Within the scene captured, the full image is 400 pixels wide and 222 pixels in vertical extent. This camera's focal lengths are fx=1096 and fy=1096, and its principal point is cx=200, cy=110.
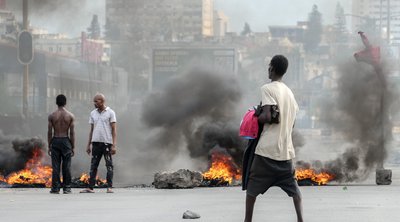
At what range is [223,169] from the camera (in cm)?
2009

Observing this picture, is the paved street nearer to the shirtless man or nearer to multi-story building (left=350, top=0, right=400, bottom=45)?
the shirtless man

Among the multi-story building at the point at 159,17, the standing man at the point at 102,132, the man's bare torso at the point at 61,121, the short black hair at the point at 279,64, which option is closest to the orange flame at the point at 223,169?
the standing man at the point at 102,132

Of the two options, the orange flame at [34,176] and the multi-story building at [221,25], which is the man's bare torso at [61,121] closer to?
the orange flame at [34,176]

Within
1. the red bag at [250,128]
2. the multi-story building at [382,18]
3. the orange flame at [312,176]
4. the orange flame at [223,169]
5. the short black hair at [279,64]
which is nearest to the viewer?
the red bag at [250,128]

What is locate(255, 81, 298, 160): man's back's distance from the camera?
384 inches

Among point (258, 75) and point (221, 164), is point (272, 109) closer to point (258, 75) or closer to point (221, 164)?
point (221, 164)

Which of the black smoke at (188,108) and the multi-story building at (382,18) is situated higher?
the multi-story building at (382,18)

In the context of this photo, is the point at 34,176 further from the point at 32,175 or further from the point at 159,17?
the point at 159,17

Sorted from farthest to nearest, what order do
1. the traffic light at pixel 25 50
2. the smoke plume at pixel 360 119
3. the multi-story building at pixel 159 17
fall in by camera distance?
the multi-story building at pixel 159 17, the traffic light at pixel 25 50, the smoke plume at pixel 360 119

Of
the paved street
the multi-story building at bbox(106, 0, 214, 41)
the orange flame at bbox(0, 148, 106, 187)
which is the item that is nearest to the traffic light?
the multi-story building at bbox(106, 0, 214, 41)

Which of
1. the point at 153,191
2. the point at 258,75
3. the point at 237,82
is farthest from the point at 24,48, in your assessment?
the point at 258,75

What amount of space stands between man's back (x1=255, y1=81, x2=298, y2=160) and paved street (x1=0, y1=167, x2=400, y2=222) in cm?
194

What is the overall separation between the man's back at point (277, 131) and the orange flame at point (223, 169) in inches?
358

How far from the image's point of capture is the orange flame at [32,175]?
18844 mm
